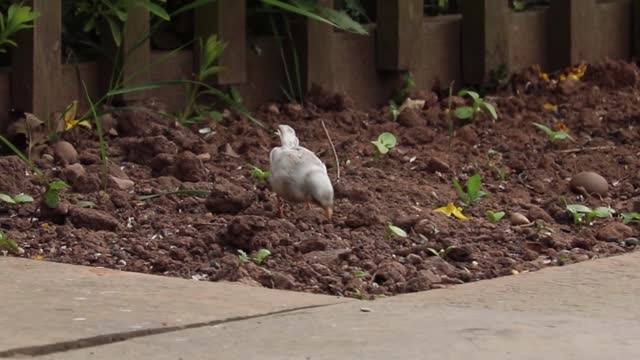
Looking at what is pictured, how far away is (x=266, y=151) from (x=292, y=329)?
3.09 meters

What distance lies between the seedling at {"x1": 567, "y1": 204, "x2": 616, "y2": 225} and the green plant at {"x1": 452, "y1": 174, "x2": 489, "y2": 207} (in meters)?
0.38

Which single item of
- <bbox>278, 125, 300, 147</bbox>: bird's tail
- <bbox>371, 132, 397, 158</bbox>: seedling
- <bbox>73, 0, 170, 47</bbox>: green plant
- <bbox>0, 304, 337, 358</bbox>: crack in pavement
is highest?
<bbox>73, 0, 170, 47</bbox>: green plant

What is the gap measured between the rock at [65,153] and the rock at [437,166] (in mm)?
1573

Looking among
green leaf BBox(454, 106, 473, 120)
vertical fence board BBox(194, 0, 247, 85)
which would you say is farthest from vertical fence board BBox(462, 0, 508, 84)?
vertical fence board BBox(194, 0, 247, 85)

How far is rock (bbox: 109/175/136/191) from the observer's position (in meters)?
6.49

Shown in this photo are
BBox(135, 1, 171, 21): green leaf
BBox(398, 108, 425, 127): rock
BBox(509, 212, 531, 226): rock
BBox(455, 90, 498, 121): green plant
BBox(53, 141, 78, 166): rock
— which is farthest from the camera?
BBox(455, 90, 498, 121): green plant

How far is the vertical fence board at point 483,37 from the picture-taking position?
9.16m

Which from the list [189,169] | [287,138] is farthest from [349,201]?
[189,169]

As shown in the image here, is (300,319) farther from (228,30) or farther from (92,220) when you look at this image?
(228,30)

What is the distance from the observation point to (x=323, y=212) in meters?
6.15

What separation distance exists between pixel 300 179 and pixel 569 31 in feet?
13.4

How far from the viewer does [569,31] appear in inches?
383

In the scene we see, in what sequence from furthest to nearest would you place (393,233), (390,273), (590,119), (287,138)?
(590,119), (287,138), (393,233), (390,273)

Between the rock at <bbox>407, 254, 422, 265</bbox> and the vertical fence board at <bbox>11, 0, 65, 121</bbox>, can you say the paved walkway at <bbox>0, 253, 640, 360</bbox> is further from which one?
the vertical fence board at <bbox>11, 0, 65, 121</bbox>
